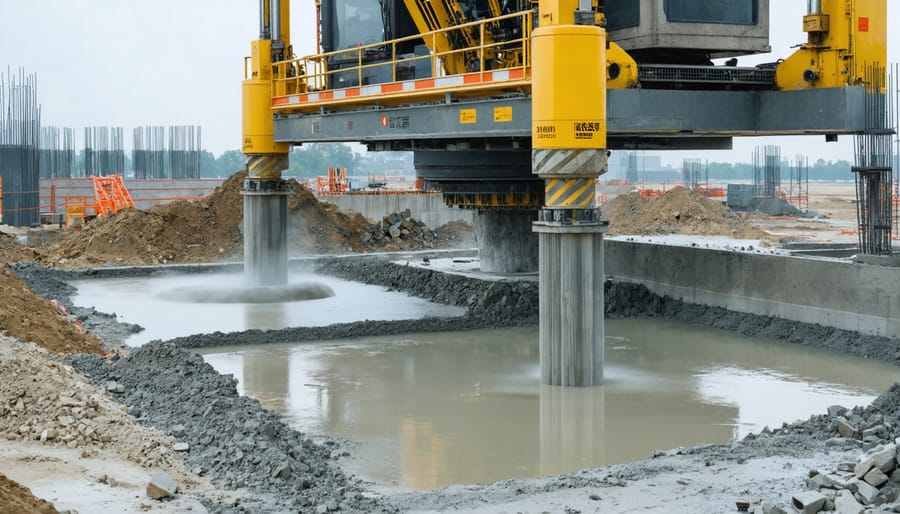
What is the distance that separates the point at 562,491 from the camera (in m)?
8.62

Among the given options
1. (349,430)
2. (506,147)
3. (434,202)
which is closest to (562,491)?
(349,430)

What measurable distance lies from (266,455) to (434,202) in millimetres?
29662

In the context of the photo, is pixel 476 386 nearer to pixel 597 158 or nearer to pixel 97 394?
pixel 597 158

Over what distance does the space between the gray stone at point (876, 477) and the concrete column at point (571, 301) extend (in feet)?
19.8

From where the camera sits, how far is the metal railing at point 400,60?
1616 cm

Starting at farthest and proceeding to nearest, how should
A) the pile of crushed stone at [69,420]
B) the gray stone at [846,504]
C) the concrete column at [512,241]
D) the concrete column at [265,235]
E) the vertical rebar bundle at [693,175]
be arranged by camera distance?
the vertical rebar bundle at [693,175]
the concrete column at [265,235]
the concrete column at [512,241]
the pile of crushed stone at [69,420]
the gray stone at [846,504]

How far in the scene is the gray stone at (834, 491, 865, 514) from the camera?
7188 millimetres

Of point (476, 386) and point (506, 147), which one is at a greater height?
point (506, 147)

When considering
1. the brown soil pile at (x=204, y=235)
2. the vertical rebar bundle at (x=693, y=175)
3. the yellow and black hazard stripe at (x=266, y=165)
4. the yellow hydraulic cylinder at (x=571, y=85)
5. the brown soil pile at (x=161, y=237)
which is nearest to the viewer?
the yellow hydraulic cylinder at (x=571, y=85)

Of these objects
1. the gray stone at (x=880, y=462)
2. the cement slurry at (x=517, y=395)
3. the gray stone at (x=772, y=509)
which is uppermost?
the gray stone at (x=880, y=462)

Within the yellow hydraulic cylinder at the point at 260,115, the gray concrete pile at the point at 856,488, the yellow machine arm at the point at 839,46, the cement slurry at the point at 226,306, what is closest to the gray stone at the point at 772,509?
the gray concrete pile at the point at 856,488

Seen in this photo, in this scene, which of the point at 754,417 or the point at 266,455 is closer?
the point at 266,455

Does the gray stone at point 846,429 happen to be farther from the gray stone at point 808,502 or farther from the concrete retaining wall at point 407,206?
the concrete retaining wall at point 407,206

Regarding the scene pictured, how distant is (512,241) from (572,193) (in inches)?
355
